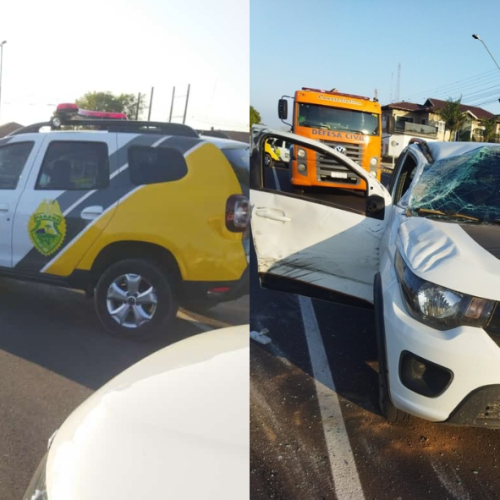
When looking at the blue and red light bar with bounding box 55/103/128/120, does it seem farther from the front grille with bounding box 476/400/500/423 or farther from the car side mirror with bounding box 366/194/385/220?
the front grille with bounding box 476/400/500/423

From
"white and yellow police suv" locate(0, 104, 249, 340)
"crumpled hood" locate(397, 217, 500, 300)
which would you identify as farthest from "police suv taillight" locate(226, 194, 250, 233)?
"crumpled hood" locate(397, 217, 500, 300)

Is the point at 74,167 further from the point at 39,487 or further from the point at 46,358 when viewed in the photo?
the point at 39,487

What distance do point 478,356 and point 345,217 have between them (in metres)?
1.52

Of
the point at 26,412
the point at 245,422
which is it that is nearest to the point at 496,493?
the point at 245,422

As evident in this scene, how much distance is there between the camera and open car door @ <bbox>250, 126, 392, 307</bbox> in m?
3.41

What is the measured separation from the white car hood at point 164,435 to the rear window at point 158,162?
131cm

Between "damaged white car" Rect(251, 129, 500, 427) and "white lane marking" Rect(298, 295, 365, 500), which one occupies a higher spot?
"damaged white car" Rect(251, 129, 500, 427)

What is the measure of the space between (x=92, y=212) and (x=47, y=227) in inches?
10.3

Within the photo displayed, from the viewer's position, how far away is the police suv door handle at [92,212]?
301 centimetres

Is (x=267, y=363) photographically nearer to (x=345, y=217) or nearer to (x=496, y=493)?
(x=345, y=217)

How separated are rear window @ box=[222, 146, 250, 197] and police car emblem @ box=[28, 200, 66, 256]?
93 cm

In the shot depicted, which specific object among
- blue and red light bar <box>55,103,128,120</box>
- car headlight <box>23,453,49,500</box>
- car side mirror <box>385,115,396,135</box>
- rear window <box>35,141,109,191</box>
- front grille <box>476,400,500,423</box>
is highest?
blue and red light bar <box>55,103,128,120</box>

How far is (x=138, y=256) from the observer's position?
10.4ft

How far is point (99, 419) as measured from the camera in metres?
1.67
